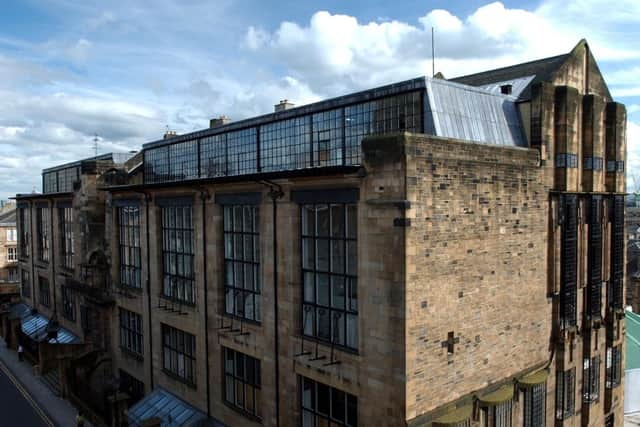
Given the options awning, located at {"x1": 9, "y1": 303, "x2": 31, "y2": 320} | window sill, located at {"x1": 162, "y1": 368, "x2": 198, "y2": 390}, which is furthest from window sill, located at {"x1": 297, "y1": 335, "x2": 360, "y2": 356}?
awning, located at {"x1": 9, "y1": 303, "x2": 31, "y2": 320}

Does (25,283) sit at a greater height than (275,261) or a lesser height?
lesser

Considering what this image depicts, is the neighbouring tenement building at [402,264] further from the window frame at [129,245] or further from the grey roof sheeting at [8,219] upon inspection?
the grey roof sheeting at [8,219]

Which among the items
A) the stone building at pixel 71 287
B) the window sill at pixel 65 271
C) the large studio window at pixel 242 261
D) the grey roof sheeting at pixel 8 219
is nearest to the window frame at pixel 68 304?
the stone building at pixel 71 287

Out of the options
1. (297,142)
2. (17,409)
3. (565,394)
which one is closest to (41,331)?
(17,409)

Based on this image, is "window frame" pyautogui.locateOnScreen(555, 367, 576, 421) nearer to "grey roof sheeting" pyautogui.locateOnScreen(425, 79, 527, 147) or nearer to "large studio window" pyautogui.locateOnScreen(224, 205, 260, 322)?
"grey roof sheeting" pyautogui.locateOnScreen(425, 79, 527, 147)

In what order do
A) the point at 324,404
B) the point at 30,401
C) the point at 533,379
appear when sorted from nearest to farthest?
1. the point at 324,404
2. the point at 533,379
3. the point at 30,401

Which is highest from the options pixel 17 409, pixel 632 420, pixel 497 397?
pixel 497 397

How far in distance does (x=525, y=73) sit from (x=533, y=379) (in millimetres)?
12478

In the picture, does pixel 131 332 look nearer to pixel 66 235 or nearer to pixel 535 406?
pixel 66 235

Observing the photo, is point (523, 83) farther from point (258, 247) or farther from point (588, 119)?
point (258, 247)

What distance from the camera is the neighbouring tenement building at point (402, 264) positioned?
13.6m

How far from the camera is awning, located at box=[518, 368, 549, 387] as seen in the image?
16844 millimetres

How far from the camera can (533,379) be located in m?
17.0

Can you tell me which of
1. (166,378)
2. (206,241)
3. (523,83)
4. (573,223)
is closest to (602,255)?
(573,223)
